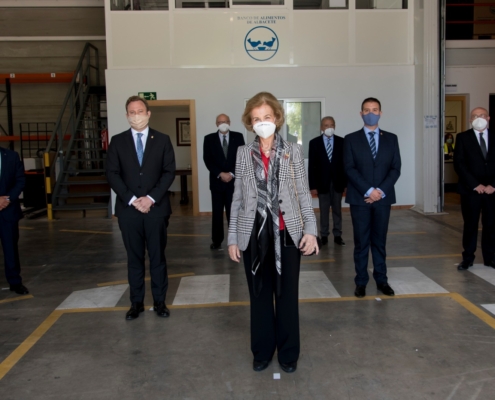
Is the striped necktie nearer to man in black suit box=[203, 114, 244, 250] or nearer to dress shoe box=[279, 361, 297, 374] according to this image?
man in black suit box=[203, 114, 244, 250]

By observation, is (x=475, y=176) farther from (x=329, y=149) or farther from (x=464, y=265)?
(x=329, y=149)

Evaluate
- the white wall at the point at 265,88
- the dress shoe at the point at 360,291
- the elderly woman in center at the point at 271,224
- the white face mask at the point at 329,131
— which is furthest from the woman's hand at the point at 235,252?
the white wall at the point at 265,88

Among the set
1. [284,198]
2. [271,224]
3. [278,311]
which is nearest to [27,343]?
[278,311]

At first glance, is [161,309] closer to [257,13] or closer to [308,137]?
[308,137]

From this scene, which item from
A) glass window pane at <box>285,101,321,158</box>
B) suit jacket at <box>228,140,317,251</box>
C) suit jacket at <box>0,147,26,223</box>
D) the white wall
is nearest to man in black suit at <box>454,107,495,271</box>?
suit jacket at <box>228,140,317,251</box>

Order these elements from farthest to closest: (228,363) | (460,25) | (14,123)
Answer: (14,123), (460,25), (228,363)

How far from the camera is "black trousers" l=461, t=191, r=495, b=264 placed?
18.4 feet

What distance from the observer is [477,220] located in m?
5.70

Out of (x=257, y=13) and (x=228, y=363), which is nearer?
(x=228, y=363)

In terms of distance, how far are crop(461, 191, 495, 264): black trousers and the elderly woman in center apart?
3200 mm

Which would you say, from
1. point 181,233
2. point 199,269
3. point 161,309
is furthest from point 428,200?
point 161,309

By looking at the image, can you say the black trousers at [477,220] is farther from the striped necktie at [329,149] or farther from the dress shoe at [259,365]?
the dress shoe at [259,365]

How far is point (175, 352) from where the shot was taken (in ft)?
12.0

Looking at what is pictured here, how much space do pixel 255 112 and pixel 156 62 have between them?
307 inches
